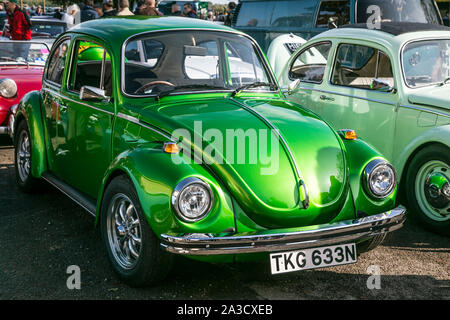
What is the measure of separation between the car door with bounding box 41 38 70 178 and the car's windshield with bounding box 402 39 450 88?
336cm

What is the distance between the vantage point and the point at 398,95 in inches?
226

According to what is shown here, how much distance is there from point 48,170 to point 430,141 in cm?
362

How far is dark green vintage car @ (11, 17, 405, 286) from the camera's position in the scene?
357 cm

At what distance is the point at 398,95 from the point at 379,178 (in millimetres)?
1950

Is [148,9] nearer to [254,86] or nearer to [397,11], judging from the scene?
[397,11]

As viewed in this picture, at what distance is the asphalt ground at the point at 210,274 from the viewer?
3873 millimetres

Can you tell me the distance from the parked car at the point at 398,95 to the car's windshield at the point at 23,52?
4.51m

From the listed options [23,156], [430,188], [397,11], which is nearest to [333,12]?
[397,11]

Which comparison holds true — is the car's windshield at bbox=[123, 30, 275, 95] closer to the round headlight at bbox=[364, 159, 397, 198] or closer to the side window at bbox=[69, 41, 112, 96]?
the side window at bbox=[69, 41, 112, 96]

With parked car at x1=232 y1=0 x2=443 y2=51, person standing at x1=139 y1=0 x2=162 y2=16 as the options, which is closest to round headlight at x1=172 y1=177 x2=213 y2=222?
parked car at x1=232 y1=0 x2=443 y2=51

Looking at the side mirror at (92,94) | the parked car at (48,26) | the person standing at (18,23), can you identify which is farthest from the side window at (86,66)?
the parked car at (48,26)

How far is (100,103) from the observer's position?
4.69 m

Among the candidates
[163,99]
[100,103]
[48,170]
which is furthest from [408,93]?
[48,170]

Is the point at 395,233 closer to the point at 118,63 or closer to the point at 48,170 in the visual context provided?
the point at 118,63
